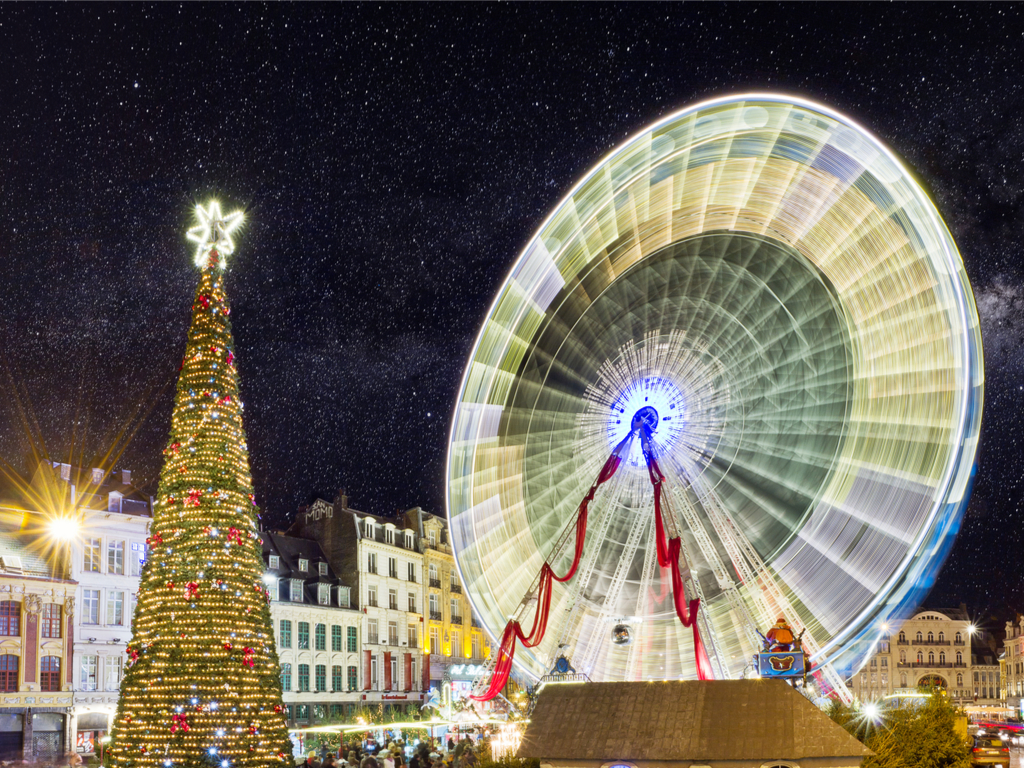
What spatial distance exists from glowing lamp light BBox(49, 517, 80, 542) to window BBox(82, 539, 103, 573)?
1.27 metres

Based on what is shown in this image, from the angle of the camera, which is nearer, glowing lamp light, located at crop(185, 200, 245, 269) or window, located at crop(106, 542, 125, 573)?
glowing lamp light, located at crop(185, 200, 245, 269)

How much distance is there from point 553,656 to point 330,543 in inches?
1493

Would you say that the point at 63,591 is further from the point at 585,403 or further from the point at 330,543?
the point at 585,403

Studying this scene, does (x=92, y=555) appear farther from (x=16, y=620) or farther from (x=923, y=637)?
(x=923, y=637)

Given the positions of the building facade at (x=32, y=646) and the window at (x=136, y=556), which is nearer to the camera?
the building facade at (x=32, y=646)

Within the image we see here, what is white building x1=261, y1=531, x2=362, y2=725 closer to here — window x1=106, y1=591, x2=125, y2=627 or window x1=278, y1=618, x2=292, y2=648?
window x1=278, y1=618, x2=292, y2=648

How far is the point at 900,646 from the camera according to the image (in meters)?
117

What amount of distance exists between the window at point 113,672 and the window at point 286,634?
9.11m

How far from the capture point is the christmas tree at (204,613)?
1800 centimetres

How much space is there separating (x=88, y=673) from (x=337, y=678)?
14966 millimetres

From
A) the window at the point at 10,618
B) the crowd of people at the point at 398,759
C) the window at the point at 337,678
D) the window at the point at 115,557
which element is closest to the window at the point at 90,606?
the window at the point at 115,557

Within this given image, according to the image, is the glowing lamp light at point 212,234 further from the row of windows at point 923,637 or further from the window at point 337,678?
the row of windows at point 923,637

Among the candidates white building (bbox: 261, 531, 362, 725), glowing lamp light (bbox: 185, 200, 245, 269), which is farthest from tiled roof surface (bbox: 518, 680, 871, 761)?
white building (bbox: 261, 531, 362, 725)

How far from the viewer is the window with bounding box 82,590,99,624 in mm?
45312
